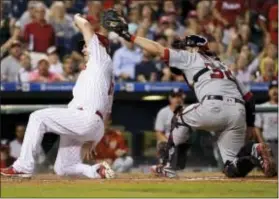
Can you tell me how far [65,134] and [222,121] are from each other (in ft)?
6.02

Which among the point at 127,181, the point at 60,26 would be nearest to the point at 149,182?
the point at 127,181

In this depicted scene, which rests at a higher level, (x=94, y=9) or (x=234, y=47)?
(x=94, y=9)

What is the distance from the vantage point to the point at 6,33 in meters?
16.8

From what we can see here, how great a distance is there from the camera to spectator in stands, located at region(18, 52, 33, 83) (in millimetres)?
15641

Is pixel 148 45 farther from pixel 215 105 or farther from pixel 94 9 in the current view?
pixel 94 9

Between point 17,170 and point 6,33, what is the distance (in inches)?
267

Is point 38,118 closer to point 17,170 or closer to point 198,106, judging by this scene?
point 17,170

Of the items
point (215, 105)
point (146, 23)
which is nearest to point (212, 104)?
point (215, 105)

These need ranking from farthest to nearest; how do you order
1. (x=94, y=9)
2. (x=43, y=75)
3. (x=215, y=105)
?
1. (x=94, y=9)
2. (x=43, y=75)
3. (x=215, y=105)

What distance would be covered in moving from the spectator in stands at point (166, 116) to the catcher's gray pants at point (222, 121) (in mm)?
2764

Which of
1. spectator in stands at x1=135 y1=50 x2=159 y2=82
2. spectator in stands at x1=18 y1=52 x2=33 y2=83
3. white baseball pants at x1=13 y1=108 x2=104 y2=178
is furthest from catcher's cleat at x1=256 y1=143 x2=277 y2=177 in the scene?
spectator in stands at x1=18 y1=52 x2=33 y2=83

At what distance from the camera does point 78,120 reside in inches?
411

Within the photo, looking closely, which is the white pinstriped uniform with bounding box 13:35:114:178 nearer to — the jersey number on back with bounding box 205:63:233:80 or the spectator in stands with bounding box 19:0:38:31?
the jersey number on back with bounding box 205:63:233:80

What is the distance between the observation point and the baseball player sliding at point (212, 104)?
36.8ft
